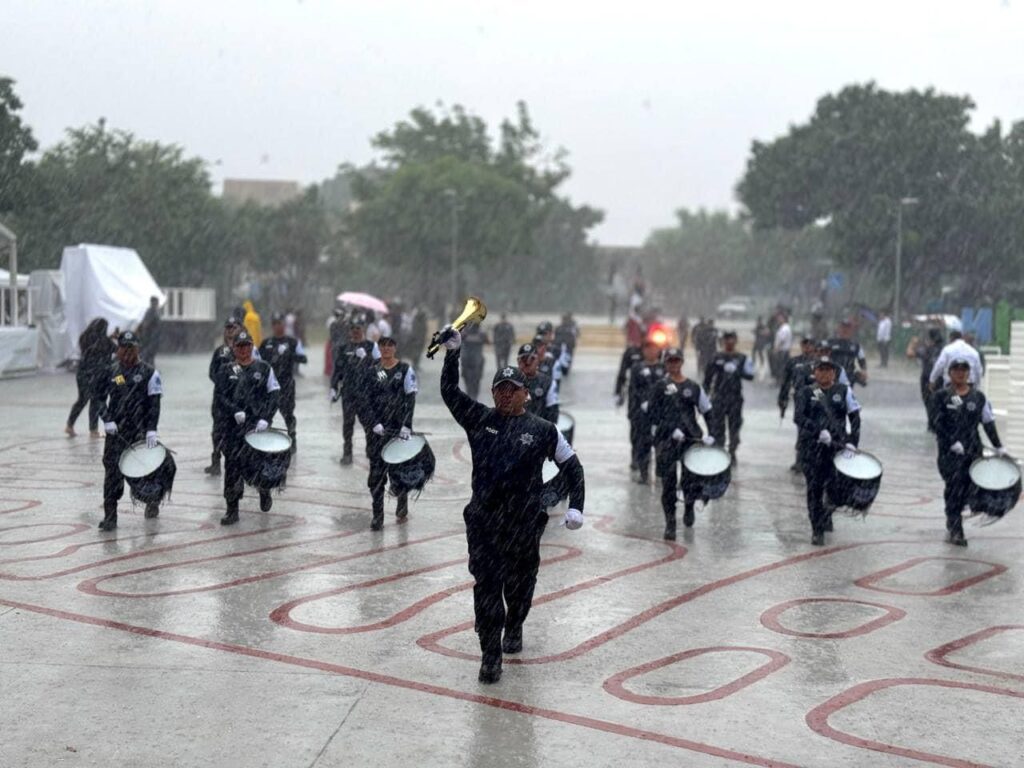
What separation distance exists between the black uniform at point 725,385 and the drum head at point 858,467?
4724 mm

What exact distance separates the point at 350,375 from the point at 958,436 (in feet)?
23.2

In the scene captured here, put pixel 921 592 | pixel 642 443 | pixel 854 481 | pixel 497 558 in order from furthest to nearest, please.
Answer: pixel 642 443
pixel 854 481
pixel 921 592
pixel 497 558

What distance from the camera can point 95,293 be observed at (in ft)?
125

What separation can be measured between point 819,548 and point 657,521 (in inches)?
75.4

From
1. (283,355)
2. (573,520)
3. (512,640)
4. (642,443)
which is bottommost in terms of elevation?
(512,640)

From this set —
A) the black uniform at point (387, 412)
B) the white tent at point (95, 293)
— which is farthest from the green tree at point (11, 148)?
the black uniform at point (387, 412)

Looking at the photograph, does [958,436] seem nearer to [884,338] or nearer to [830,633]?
[830,633]

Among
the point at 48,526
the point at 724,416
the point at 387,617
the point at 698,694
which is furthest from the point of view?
the point at 724,416

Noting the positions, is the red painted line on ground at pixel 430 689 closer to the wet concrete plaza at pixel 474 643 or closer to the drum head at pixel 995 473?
the wet concrete plaza at pixel 474 643

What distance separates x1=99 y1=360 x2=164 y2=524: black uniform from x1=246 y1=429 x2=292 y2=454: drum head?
866mm

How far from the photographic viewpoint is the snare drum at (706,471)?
13594 millimetres

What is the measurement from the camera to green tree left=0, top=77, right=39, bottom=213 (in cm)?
4072

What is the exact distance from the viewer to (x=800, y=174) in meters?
67.9

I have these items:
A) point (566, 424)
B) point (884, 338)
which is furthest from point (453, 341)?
point (884, 338)
